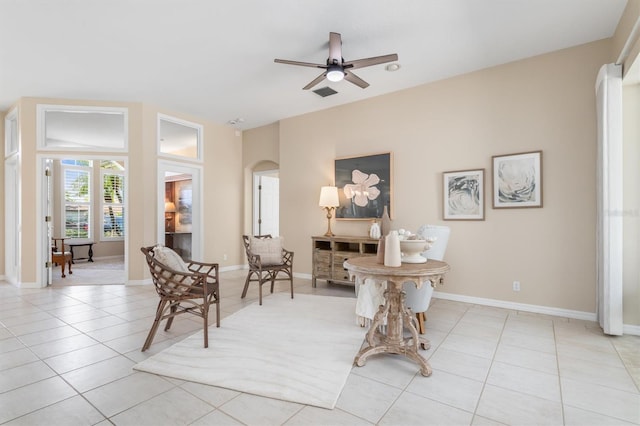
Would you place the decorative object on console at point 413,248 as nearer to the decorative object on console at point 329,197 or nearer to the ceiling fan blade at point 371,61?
the ceiling fan blade at point 371,61

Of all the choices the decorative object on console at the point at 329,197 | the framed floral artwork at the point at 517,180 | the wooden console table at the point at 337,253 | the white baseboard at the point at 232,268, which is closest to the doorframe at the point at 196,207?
the white baseboard at the point at 232,268

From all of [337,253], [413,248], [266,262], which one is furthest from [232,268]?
[413,248]

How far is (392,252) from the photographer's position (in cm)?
235

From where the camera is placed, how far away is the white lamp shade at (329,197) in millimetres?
5133

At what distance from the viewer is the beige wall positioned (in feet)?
11.4

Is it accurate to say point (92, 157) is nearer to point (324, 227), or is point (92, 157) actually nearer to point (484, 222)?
point (324, 227)

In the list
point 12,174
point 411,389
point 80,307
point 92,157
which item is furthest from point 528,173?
point 12,174

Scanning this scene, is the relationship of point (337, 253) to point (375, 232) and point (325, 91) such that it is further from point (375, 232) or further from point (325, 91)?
point (325, 91)

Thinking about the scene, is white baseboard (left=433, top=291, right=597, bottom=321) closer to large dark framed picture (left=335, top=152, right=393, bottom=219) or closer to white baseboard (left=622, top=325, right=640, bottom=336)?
white baseboard (left=622, top=325, right=640, bottom=336)

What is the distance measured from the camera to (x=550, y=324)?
3307 millimetres

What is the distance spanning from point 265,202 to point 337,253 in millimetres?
3023

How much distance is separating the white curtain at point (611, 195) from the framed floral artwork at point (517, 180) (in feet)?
2.24

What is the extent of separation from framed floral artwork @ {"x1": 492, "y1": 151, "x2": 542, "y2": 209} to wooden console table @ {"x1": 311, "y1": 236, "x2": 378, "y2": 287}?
1709mm

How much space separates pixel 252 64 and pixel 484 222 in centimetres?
350
